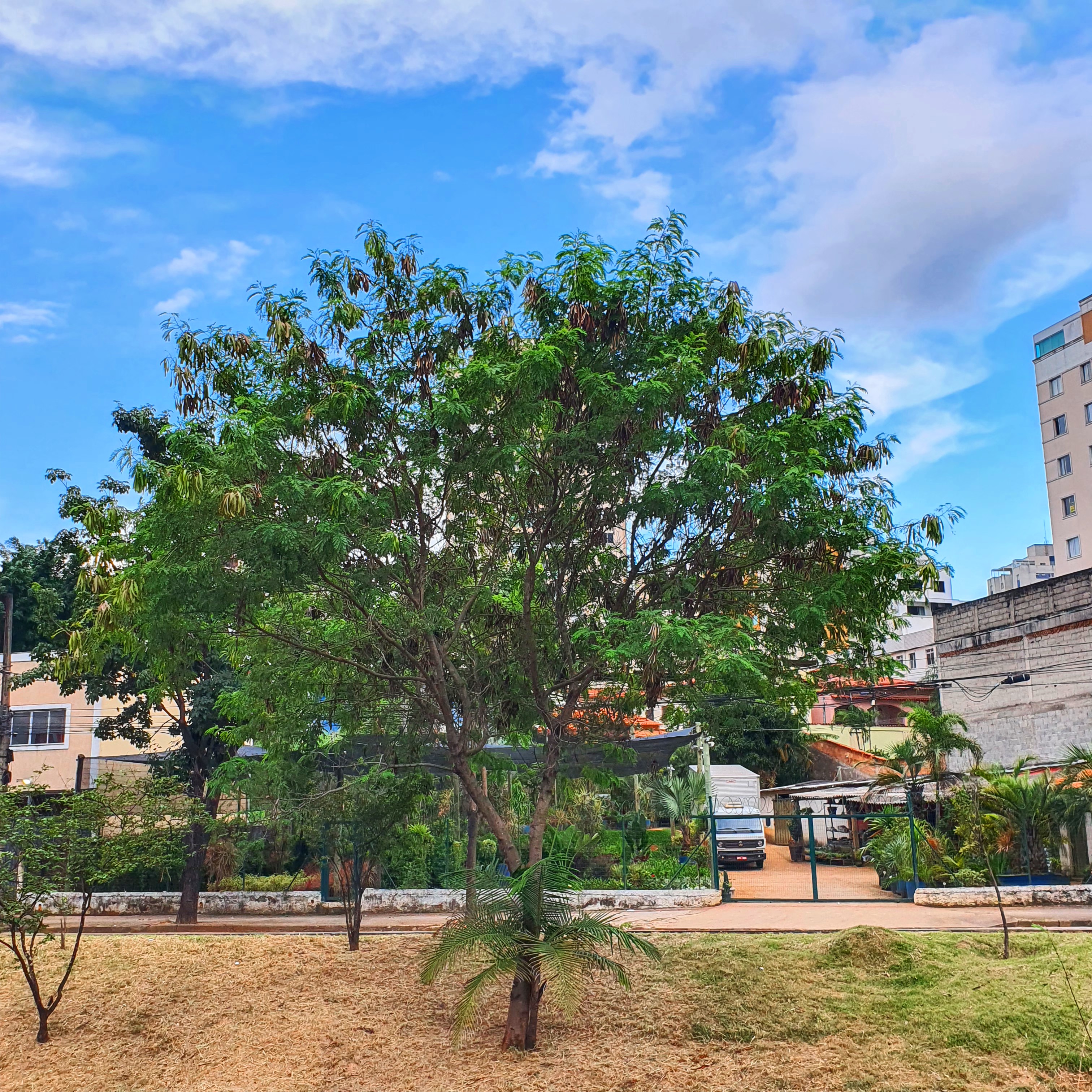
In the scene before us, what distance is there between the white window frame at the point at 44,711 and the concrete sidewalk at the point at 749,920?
16673mm

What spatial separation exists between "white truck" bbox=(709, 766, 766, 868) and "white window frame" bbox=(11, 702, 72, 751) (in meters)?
22.7

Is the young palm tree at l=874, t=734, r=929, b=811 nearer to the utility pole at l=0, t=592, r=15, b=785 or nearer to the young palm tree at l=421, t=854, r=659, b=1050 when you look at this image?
the young palm tree at l=421, t=854, r=659, b=1050

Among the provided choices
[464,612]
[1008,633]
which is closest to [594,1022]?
[464,612]

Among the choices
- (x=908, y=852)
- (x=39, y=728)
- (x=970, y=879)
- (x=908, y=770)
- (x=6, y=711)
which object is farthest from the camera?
(x=39, y=728)

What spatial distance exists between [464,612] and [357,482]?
1.95m

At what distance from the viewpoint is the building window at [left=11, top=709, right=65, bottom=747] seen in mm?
38688

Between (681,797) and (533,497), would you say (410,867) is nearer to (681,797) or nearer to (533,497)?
(681,797)

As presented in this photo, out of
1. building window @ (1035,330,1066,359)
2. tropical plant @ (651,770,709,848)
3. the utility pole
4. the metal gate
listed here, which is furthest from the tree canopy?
building window @ (1035,330,1066,359)

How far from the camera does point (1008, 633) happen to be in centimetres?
3016

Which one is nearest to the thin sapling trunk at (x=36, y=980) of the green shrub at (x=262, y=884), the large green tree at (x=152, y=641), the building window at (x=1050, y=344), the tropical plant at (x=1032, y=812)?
the large green tree at (x=152, y=641)

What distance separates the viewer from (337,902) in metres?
23.4

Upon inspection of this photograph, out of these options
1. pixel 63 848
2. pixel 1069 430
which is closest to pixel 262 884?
pixel 63 848

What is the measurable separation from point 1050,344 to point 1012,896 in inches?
1863

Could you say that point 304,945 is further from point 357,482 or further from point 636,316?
point 636,316
